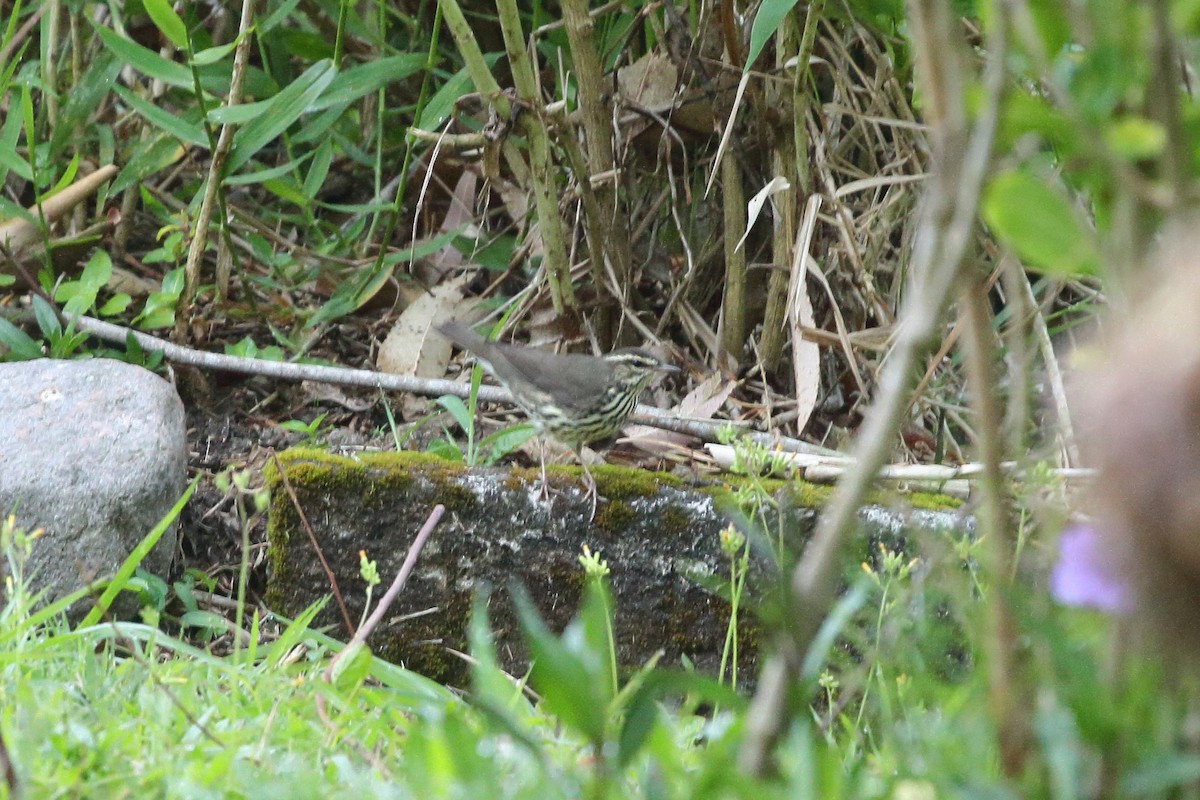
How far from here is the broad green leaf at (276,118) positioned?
5125mm

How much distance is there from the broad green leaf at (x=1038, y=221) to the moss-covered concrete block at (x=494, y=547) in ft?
8.97

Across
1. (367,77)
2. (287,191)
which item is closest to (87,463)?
(287,191)

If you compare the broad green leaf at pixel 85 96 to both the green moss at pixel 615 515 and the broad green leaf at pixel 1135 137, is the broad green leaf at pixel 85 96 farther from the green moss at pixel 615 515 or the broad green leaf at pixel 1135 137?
the broad green leaf at pixel 1135 137

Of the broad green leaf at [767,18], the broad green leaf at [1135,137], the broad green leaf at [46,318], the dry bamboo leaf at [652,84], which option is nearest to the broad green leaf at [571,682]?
the broad green leaf at [1135,137]

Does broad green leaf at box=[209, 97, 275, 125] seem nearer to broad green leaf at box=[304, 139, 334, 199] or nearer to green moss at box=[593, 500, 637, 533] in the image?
broad green leaf at box=[304, 139, 334, 199]

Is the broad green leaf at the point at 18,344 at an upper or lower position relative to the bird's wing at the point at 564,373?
lower

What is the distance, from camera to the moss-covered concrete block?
4023mm

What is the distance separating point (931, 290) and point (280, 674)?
6.37ft

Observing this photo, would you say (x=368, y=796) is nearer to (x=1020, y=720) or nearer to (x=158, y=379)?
(x=1020, y=720)

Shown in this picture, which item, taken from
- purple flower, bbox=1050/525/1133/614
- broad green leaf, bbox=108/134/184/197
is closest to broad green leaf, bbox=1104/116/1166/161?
purple flower, bbox=1050/525/1133/614

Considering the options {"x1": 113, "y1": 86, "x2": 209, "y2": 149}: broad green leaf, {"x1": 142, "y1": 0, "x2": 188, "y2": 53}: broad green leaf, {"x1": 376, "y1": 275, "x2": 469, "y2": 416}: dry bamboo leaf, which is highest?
{"x1": 142, "y1": 0, "x2": 188, "y2": 53}: broad green leaf

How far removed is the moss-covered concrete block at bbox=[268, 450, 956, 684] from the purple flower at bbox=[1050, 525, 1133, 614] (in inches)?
103

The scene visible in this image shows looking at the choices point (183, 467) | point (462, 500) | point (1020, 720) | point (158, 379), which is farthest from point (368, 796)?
Result: point (158, 379)

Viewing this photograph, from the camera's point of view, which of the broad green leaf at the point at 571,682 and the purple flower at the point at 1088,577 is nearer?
the purple flower at the point at 1088,577
